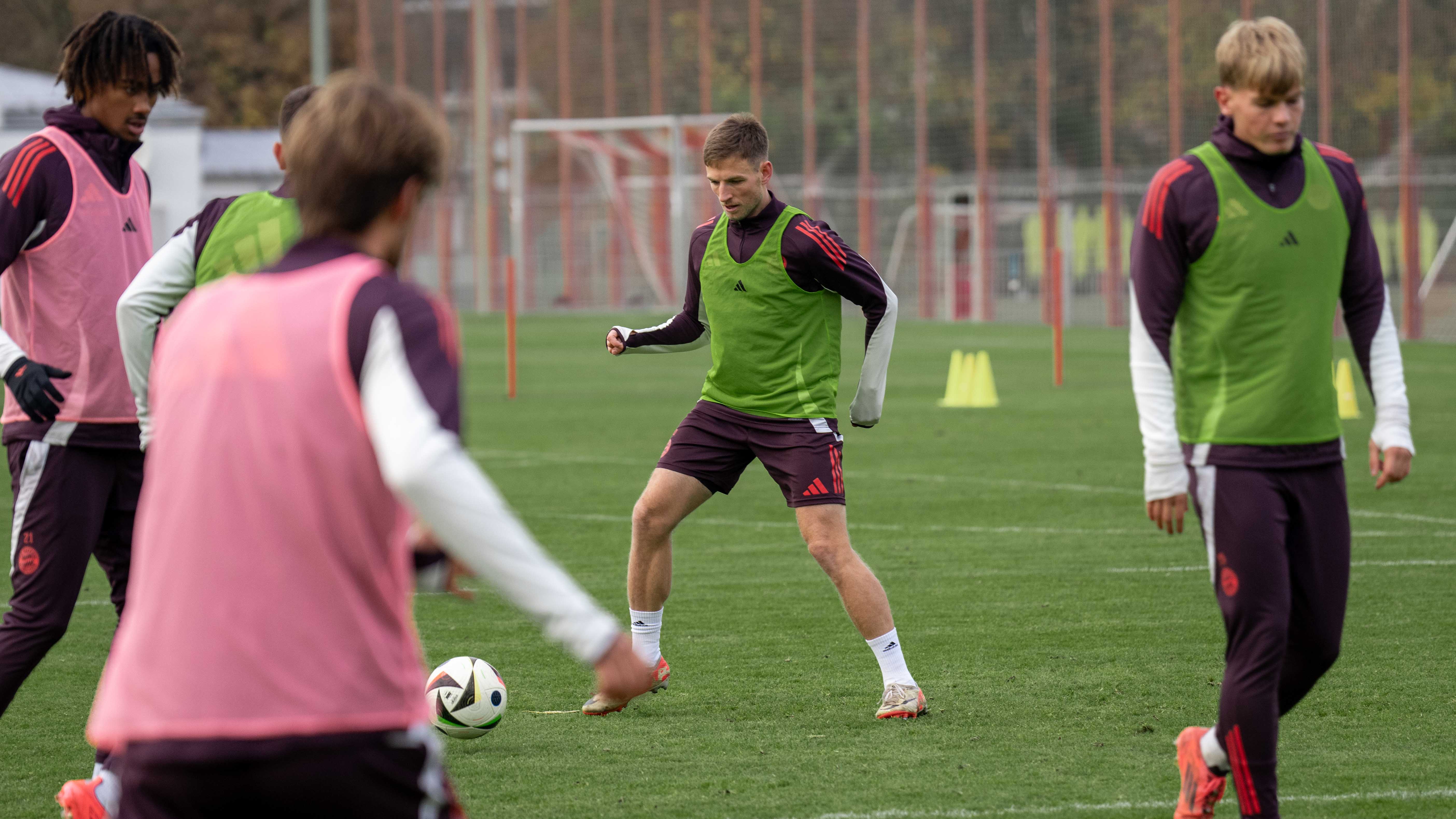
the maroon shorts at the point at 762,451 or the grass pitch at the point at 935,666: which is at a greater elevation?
the maroon shorts at the point at 762,451

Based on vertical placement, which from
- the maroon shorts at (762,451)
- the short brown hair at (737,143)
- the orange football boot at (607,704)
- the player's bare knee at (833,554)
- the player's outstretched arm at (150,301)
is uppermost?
the short brown hair at (737,143)

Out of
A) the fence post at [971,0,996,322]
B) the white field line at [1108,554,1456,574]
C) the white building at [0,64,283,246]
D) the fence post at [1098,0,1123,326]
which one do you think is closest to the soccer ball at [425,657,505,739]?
the white field line at [1108,554,1456,574]

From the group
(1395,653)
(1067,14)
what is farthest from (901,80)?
(1395,653)

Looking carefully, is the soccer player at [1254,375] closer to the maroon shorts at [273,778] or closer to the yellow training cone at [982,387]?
the maroon shorts at [273,778]

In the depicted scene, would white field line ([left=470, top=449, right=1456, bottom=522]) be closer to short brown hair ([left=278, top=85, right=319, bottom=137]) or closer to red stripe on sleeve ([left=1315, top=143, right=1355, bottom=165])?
red stripe on sleeve ([left=1315, top=143, right=1355, bottom=165])

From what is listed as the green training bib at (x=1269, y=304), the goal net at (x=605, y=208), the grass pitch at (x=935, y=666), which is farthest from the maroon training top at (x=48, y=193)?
the goal net at (x=605, y=208)

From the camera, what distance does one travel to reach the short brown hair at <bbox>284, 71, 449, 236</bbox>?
2457 millimetres

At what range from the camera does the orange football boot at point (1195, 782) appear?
4.50 metres

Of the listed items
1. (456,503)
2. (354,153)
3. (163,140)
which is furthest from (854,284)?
(163,140)

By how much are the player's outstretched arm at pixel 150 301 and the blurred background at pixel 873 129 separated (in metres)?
23.4

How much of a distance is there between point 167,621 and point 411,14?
174ft

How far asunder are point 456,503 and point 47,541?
111 inches

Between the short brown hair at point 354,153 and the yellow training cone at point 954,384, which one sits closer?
the short brown hair at point 354,153

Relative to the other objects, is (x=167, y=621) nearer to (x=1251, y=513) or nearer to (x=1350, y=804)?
(x=1251, y=513)
